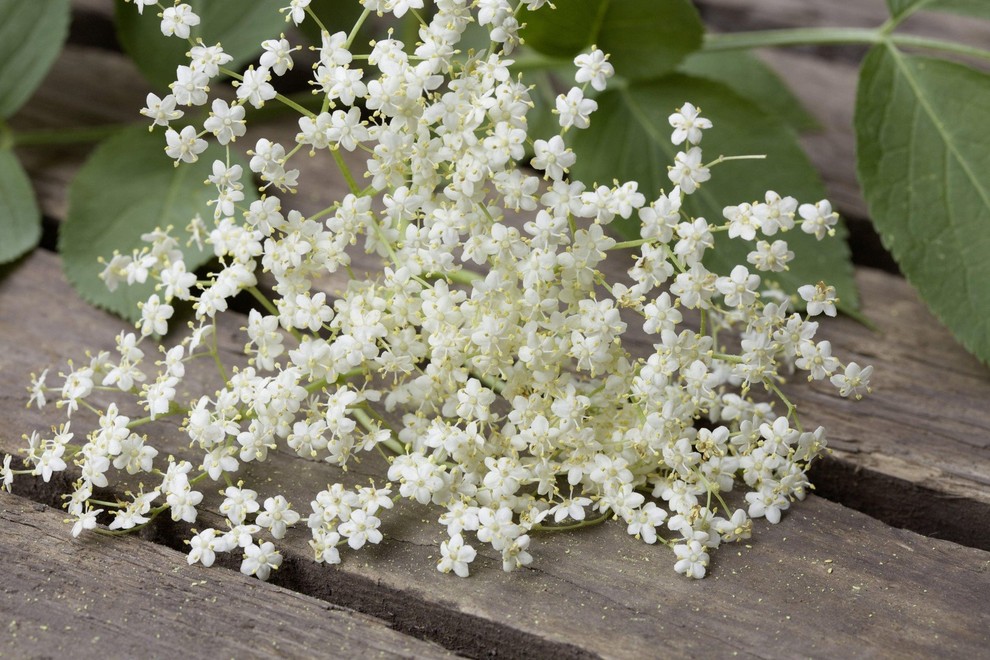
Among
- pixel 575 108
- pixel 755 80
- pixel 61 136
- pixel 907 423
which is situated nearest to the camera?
pixel 575 108

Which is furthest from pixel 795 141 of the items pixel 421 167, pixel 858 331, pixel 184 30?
pixel 184 30

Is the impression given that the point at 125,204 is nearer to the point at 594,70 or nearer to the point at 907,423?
the point at 594,70

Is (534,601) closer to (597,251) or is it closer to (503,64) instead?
(597,251)

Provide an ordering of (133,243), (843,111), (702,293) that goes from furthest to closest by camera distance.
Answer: (843,111)
(133,243)
(702,293)

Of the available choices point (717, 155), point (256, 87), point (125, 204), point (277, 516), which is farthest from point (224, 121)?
point (717, 155)

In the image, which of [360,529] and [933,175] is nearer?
[360,529]

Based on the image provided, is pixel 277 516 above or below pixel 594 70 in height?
below
